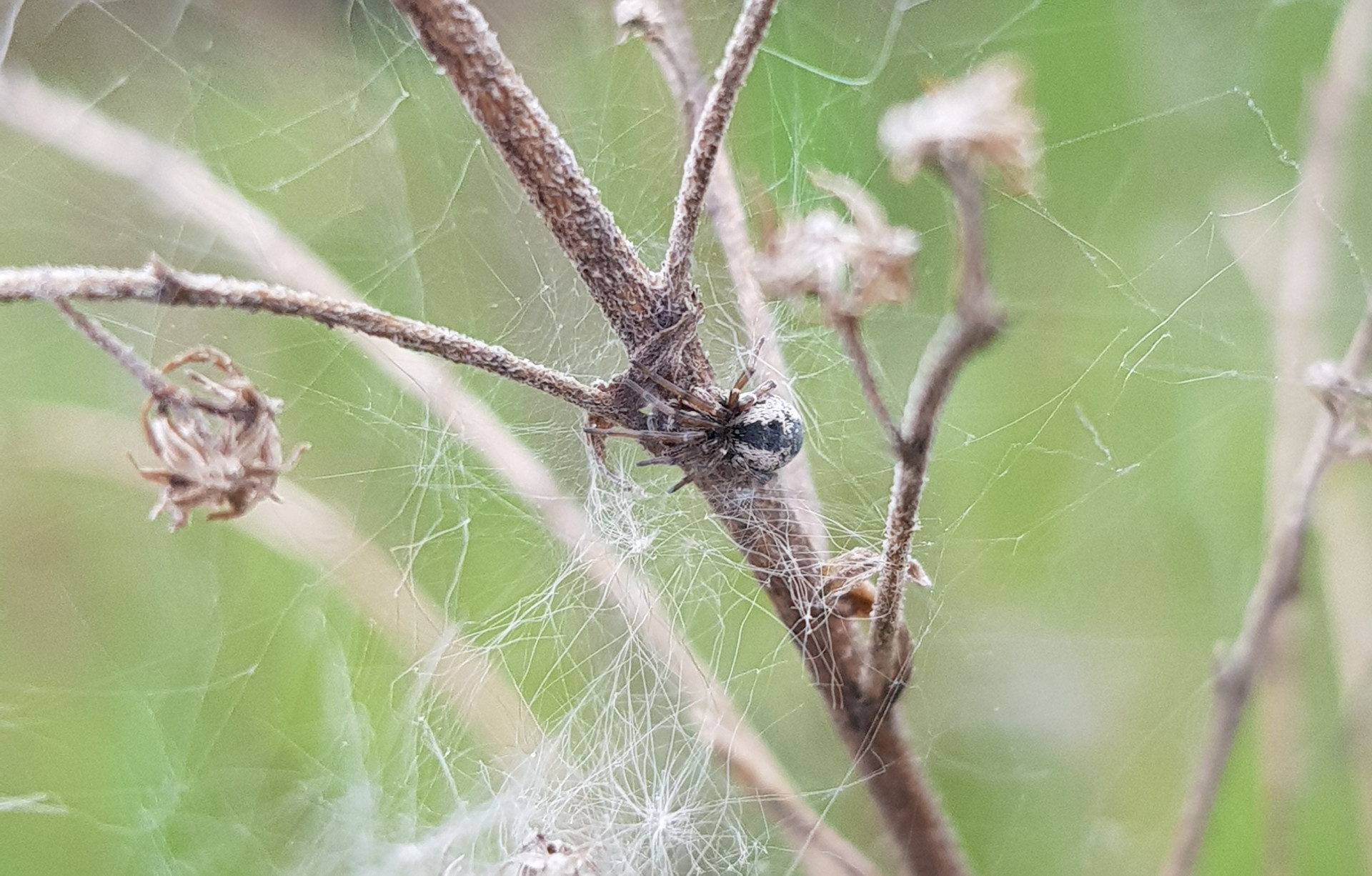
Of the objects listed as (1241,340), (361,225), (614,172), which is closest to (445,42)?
(614,172)

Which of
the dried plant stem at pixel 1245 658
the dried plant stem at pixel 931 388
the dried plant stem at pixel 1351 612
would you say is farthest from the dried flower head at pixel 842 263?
the dried plant stem at pixel 1351 612

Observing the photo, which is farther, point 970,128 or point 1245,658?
point 1245,658

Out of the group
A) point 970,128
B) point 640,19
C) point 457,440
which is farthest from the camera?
point 457,440

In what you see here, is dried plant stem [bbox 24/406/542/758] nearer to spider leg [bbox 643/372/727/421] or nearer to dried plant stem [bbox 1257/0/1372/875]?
spider leg [bbox 643/372/727/421]

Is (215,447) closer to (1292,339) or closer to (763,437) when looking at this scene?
(763,437)

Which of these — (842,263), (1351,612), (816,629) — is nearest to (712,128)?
(842,263)

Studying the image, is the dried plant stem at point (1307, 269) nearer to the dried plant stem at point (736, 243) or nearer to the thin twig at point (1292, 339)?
the thin twig at point (1292, 339)

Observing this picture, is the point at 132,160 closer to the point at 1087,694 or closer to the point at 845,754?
the point at 845,754
